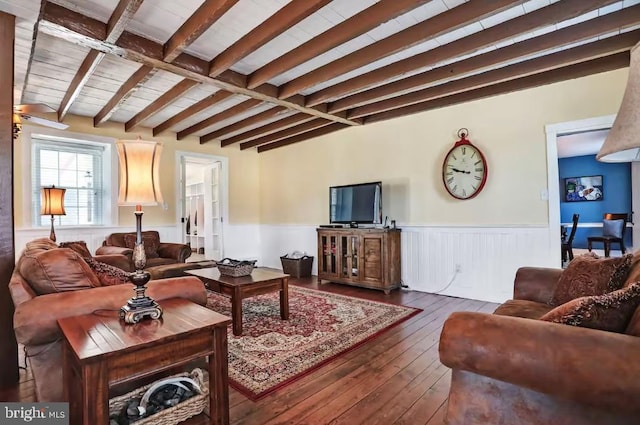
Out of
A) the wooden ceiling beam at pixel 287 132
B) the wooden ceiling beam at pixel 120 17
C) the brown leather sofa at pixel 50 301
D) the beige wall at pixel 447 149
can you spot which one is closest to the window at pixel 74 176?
the wooden ceiling beam at pixel 287 132

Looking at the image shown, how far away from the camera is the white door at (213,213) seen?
6461 millimetres

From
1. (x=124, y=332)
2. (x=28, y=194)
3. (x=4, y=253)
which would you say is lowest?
(x=124, y=332)

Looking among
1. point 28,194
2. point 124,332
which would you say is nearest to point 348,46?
point 124,332

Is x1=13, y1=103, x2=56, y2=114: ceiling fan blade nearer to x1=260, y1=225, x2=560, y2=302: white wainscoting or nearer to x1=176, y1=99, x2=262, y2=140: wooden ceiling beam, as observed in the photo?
x1=176, y1=99, x2=262, y2=140: wooden ceiling beam

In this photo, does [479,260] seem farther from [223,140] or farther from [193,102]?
[223,140]

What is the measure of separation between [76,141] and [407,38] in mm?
4826

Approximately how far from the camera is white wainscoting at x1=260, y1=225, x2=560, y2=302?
3676 mm

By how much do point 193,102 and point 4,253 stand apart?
2.88 m

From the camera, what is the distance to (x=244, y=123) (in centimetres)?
509

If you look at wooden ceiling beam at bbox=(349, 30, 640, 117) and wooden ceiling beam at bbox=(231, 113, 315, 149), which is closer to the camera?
wooden ceiling beam at bbox=(349, 30, 640, 117)

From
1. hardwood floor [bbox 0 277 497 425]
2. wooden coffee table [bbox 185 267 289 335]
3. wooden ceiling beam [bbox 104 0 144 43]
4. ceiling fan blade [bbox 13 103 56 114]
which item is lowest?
hardwood floor [bbox 0 277 497 425]

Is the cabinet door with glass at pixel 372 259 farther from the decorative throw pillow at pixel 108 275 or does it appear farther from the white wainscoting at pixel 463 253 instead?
the decorative throw pillow at pixel 108 275

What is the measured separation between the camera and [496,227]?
3.88 m

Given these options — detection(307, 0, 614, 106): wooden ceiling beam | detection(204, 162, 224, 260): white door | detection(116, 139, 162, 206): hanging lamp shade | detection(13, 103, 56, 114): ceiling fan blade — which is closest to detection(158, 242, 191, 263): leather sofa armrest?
detection(204, 162, 224, 260): white door
